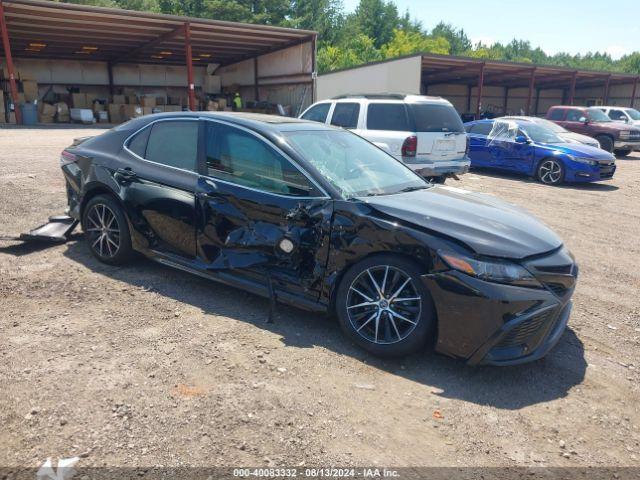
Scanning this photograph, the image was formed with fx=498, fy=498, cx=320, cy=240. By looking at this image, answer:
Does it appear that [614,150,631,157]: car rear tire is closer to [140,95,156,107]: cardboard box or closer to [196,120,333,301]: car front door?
[196,120,333,301]: car front door

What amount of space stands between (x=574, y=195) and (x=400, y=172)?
7795 millimetres

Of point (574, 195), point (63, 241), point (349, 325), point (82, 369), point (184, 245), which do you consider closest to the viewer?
point (82, 369)

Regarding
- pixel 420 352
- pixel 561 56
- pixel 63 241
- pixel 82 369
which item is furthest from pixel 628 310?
pixel 561 56

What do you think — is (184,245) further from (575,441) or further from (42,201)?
(42,201)

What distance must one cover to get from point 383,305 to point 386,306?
23 millimetres

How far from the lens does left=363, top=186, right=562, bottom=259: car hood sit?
330cm

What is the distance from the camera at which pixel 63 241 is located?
5734 mm

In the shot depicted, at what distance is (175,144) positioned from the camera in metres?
4.63

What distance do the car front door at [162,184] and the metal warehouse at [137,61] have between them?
15.2 metres

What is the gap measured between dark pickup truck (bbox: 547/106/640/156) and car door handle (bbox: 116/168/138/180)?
16889 mm

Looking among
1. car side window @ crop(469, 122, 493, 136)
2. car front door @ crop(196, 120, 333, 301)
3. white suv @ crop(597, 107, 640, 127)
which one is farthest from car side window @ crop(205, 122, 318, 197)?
white suv @ crop(597, 107, 640, 127)

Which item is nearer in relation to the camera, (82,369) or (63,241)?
(82,369)

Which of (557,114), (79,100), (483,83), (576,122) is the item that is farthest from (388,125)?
(483,83)

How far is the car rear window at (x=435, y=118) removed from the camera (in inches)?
365
